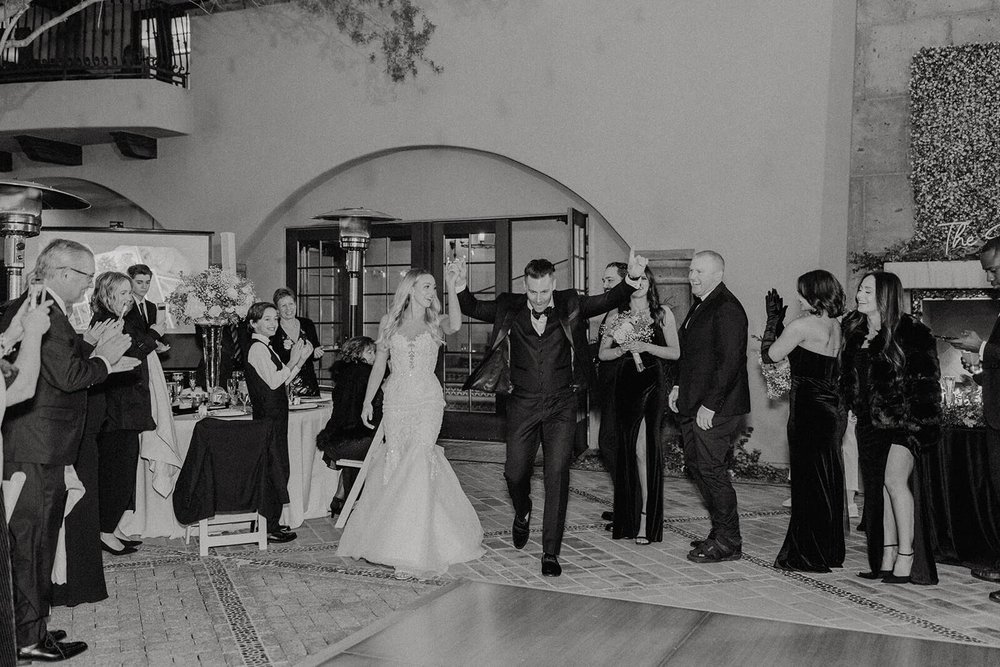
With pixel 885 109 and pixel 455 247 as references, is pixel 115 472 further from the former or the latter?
pixel 885 109

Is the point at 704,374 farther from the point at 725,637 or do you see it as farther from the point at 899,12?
the point at 899,12

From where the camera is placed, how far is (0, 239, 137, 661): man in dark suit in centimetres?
383

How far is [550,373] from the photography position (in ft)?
17.2

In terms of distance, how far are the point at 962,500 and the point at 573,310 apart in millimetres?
2690

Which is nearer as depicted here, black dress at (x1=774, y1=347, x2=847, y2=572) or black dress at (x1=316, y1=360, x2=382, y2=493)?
black dress at (x1=774, y1=347, x2=847, y2=572)

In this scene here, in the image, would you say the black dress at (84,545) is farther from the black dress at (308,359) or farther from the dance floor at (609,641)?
the black dress at (308,359)

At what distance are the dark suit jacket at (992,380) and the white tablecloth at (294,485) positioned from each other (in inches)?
171

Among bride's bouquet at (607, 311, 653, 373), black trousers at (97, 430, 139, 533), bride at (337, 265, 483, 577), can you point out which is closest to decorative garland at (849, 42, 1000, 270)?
bride's bouquet at (607, 311, 653, 373)

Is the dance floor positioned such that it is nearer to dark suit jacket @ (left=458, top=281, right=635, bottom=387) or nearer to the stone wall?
dark suit jacket @ (left=458, top=281, right=635, bottom=387)

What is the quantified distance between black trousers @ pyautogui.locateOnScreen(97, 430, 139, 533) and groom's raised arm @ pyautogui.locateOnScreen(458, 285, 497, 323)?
7.39 feet

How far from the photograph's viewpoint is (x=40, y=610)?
12.7 feet

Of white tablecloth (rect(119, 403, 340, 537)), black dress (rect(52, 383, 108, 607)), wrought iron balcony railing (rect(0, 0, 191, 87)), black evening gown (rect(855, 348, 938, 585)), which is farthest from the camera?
wrought iron balcony railing (rect(0, 0, 191, 87))

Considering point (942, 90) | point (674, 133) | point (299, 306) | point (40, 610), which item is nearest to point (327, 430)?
point (40, 610)

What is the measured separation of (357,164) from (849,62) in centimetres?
571
